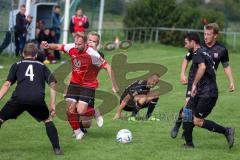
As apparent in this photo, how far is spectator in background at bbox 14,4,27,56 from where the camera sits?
916 inches

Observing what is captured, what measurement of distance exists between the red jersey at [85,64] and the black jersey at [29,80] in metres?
1.55

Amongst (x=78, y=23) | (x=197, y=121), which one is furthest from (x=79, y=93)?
(x=78, y=23)

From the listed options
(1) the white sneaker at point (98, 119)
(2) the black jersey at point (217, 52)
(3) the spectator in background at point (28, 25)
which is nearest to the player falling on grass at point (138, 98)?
(1) the white sneaker at point (98, 119)

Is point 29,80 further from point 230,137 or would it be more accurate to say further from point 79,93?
point 230,137

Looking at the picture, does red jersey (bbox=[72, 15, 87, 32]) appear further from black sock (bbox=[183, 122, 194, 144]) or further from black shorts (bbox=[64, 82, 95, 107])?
black sock (bbox=[183, 122, 194, 144])

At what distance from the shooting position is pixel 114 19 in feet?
119

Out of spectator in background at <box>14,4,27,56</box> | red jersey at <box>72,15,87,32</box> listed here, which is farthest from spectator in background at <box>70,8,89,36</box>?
spectator in background at <box>14,4,27,56</box>

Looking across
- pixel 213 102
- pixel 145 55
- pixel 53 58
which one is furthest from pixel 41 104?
pixel 145 55

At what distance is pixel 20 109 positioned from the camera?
931 cm

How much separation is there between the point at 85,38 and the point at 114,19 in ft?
84.5

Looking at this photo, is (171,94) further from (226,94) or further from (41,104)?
(41,104)

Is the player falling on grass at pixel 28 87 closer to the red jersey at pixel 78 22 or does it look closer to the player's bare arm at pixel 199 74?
the player's bare arm at pixel 199 74

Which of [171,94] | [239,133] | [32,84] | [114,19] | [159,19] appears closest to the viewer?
[32,84]

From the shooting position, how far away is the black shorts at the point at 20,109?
924cm
